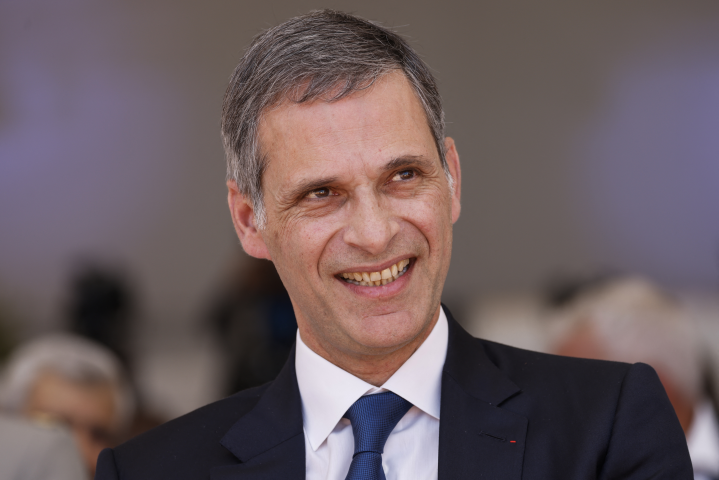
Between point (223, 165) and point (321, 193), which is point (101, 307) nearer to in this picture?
point (223, 165)

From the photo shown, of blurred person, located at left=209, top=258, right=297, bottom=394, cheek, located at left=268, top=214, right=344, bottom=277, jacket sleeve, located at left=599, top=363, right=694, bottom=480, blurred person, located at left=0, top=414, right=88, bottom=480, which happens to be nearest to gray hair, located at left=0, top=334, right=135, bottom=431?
blurred person, located at left=209, top=258, right=297, bottom=394

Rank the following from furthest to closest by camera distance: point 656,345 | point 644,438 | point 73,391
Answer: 1. point 73,391
2. point 656,345
3. point 644,438

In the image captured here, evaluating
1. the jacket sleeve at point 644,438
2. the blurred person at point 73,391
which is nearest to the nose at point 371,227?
the jacket sleeve at point 644,438

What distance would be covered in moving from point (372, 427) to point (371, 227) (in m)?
0.41

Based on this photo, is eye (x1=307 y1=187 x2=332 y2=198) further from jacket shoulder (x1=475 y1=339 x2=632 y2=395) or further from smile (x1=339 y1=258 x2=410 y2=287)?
jacket shoulder (x1=475 y1=339 x2=632 y2=395)

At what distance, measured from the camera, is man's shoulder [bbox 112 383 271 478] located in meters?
1.86

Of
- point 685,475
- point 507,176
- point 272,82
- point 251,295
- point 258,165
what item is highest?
point 272,82

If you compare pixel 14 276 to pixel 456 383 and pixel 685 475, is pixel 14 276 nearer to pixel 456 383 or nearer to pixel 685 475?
pixel 456 383

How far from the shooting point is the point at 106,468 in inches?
72.7

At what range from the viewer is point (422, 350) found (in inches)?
73.2

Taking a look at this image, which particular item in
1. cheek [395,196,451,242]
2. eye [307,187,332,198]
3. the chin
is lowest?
the chin

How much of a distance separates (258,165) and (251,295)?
240 centimetres

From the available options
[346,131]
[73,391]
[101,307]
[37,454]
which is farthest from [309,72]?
[101,307]

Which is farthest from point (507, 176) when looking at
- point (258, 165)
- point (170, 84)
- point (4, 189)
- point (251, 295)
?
point (258, 165)
